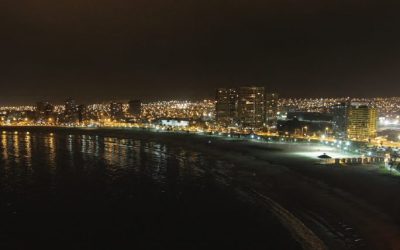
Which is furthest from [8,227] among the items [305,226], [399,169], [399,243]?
[399,169]

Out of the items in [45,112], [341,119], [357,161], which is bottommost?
[357,161]

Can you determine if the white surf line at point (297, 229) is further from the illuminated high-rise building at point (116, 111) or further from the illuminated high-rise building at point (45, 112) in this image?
the illuminated high-rise building at point (45, 112)

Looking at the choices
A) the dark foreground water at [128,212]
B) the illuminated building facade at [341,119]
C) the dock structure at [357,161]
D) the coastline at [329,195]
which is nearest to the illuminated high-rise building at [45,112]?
the illuminated building facade at [341,119]

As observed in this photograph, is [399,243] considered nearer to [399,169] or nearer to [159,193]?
[159,193]

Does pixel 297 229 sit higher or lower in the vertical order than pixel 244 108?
lower

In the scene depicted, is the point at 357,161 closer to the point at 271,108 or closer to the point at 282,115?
the point at 271,108

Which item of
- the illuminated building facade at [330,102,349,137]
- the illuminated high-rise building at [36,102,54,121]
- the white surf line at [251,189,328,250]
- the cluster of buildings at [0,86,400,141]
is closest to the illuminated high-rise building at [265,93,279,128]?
the cluster of buildings at [0,86,400,141]

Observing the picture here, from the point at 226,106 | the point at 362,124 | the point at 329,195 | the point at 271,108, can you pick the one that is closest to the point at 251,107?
the point at 226,106
